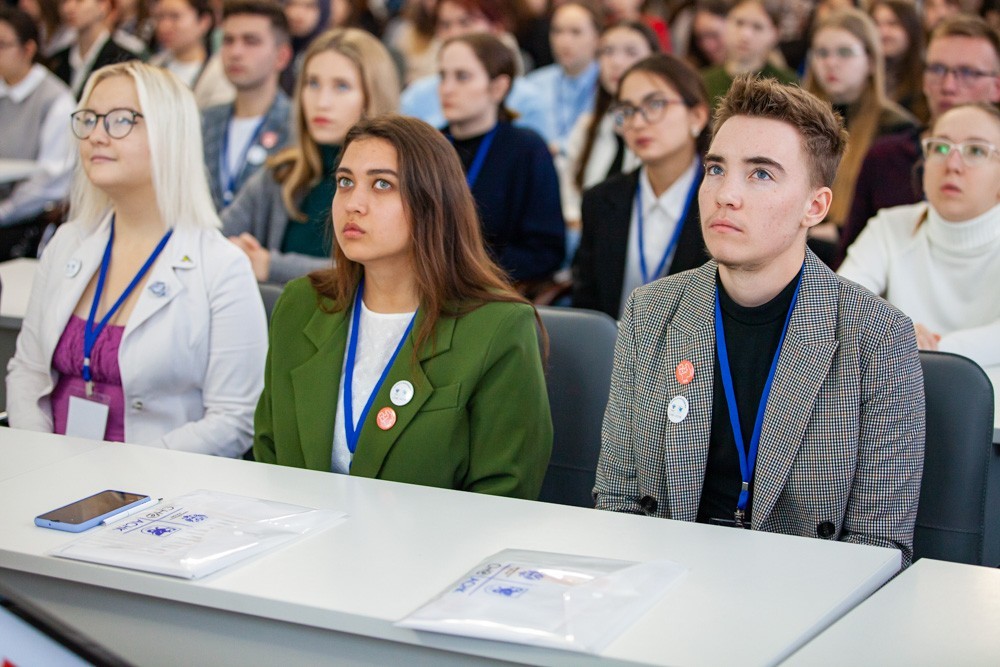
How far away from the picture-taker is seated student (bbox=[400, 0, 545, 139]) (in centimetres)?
579

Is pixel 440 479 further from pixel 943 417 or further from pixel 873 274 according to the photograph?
pixel 873 274

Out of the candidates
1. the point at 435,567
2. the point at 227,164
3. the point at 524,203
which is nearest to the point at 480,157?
the point at 524,203

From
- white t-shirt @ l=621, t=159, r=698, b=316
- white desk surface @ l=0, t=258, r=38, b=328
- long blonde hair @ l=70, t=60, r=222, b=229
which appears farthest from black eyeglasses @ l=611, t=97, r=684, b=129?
white desk surface @ l=0, t=258, r=38, b=328

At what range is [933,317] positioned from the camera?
315 centimetres

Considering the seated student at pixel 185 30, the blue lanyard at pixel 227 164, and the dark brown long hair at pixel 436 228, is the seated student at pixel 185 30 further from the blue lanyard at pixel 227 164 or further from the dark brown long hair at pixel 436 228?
the dark brown long hair at pixel 436 228

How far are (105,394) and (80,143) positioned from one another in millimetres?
599

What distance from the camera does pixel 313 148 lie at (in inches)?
159

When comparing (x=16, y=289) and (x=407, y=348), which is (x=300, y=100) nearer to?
(x=16, y=289)

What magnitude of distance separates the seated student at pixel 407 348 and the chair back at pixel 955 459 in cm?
72

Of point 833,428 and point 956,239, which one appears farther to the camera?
point 956,239

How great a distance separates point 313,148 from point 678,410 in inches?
88.7

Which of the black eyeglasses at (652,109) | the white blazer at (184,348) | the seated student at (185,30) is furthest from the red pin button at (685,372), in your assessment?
the seated student at (185,30)

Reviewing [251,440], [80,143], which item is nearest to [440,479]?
[251,440]

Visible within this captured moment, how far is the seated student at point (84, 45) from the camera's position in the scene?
6.67 meters
